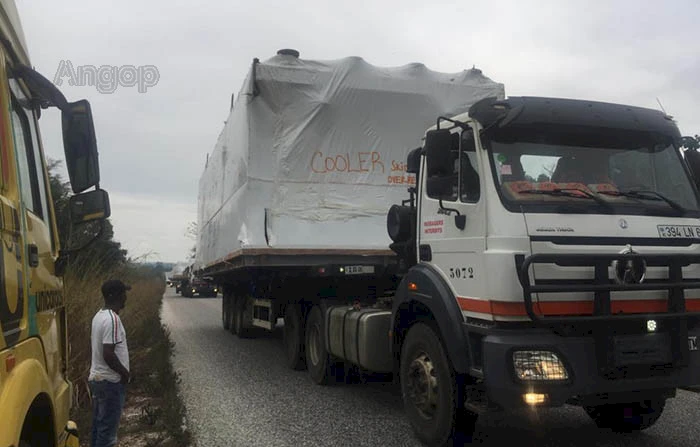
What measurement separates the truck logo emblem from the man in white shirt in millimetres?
3387

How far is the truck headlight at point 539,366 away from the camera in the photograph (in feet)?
13.2

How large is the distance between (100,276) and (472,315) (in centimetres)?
574

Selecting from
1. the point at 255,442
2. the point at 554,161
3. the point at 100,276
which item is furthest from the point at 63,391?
the point at 100,276

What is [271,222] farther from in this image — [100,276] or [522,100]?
[522,100]

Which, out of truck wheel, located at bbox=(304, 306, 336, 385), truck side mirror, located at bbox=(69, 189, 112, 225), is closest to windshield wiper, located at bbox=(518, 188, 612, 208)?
truck side mirror, located at bbox=(69, 189, 112, 225)

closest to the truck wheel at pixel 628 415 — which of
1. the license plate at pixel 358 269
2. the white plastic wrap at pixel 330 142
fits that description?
the license plate at pixel 358 269

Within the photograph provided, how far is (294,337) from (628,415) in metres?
4.79

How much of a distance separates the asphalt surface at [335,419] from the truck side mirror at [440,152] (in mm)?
2328

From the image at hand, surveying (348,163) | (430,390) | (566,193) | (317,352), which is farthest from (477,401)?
(348,163)

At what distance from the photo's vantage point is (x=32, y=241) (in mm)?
2801

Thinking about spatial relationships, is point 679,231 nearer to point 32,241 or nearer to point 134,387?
point 32,241

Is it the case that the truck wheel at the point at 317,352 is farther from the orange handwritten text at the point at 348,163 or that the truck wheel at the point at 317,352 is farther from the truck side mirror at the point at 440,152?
the truck side mirror at the point at 440,152

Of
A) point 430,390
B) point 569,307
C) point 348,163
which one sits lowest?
point 430,390

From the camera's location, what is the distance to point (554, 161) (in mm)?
4684
